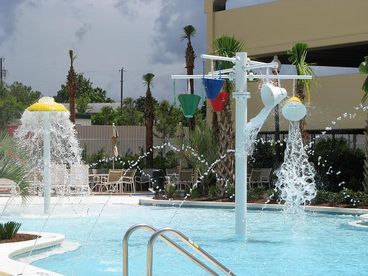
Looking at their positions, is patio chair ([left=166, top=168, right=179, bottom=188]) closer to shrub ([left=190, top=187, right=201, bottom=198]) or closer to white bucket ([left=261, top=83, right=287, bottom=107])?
shrub ([left=190, top=187, right=201, bottom=198])

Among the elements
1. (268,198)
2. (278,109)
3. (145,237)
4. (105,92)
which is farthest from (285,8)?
(105,92)

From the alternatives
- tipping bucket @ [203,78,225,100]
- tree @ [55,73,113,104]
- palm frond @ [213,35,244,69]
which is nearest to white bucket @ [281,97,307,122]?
tipping bucket @ [203,78,225,100]

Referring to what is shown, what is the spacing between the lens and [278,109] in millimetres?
25219

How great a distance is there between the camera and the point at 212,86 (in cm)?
1395

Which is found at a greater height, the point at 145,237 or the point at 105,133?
the point at 105,133

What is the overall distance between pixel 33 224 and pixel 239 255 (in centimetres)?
663

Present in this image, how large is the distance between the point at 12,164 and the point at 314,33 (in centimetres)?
Result: 1744

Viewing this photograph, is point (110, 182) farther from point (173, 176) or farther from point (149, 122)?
point (149, 122)

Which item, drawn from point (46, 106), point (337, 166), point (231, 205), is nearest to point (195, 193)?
point (231, 205)

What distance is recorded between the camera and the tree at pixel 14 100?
5259 cm

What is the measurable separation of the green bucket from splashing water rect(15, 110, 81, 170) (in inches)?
293

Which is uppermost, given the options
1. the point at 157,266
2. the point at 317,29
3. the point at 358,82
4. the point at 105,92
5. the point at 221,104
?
the point at 105,92

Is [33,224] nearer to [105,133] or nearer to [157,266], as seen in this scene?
[157,266]

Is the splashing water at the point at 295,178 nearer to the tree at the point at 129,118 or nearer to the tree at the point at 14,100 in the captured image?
the tree at the point at 14,100
